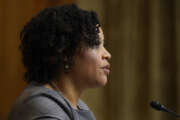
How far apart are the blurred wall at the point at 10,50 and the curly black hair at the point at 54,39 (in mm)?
1118

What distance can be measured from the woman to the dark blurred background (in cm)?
149

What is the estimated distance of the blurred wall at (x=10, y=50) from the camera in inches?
97.7

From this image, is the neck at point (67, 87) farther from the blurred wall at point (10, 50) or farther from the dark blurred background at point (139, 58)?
the dark blurred background at point (139, 58)

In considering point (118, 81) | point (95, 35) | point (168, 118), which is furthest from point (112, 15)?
point (95, 35)

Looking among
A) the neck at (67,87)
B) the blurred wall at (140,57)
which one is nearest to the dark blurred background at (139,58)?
the blurred wall at (140,57)

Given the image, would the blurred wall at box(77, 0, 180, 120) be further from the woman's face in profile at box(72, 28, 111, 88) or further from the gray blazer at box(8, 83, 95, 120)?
the gray blazer at box(8, 83, 95, 120)

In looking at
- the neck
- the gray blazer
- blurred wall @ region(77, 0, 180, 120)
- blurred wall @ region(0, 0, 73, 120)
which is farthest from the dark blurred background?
the gray blazer

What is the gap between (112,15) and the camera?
9.71 ft

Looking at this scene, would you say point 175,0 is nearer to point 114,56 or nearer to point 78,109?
point 114,56

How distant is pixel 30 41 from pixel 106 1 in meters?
1.65

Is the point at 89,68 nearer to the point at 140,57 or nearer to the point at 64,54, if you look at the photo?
the point at 64,54

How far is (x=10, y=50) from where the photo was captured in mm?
2516

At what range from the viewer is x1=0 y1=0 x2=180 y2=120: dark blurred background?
2.96 m

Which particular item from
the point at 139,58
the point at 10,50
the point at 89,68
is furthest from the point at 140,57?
the point at 89,68
